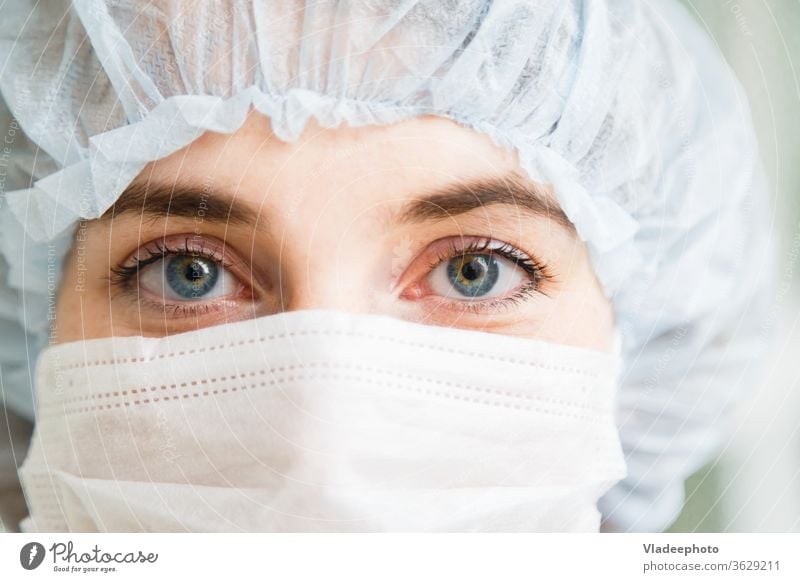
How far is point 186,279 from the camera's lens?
67 cm

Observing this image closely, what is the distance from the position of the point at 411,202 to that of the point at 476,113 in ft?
0.27

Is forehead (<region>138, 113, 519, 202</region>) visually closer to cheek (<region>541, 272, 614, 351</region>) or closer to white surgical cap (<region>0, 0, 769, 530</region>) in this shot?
white surgical cap (<region>0, 0, 769, 530</region>)

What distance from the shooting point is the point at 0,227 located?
708 millimetres

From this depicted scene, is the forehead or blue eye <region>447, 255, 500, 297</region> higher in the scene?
the forehead

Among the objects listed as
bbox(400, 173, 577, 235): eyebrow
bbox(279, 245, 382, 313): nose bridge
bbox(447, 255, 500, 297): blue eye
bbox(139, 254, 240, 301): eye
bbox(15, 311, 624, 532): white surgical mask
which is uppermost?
bbox(139, 254, 240, 301): eye

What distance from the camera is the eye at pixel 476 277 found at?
662 millimetres

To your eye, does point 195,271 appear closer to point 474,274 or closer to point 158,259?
point 158,259

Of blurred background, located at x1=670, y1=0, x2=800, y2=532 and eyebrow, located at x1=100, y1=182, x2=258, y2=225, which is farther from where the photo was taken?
blurred background, located at x1=670, y1=0, x2=800, y2=532

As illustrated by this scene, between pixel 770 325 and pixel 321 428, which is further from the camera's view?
pixel 770 325

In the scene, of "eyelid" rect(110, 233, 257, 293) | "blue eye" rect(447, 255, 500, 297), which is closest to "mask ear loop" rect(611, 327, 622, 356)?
"blue eye" rect(447, 255, 500, 297)

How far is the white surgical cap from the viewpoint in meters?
0.62

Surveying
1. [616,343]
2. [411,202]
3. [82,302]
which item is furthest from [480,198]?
[82,302]

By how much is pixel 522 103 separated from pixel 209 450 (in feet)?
1.15
